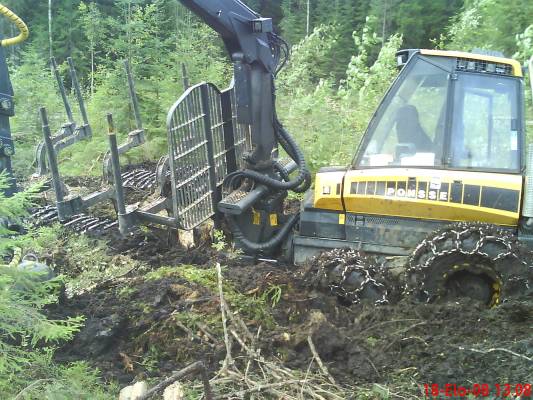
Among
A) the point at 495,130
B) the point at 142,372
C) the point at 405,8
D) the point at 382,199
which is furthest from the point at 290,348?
the point at 405,8

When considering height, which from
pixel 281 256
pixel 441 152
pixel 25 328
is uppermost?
pixel 441 152

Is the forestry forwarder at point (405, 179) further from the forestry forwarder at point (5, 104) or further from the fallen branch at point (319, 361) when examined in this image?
the forestry forwarder at point (5, 104)

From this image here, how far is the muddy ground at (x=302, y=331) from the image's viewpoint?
3812 mm

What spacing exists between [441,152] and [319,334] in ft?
6.56

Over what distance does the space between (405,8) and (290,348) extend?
23.0 meters

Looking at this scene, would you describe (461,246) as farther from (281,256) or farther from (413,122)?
(281,256)

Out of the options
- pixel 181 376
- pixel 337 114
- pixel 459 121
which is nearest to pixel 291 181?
pixel 459 121

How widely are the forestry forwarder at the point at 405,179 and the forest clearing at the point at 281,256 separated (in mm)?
16

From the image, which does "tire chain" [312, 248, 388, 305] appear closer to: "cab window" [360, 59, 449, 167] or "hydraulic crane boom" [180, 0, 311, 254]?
"cab window" [360, 59, 449, 167]

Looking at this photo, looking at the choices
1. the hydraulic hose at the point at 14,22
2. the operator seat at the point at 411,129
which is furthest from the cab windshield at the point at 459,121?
the hydraulic hose at the point at 14,22

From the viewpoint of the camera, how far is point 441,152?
5086 millimetres

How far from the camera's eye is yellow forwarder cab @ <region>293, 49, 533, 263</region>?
16.4ft
